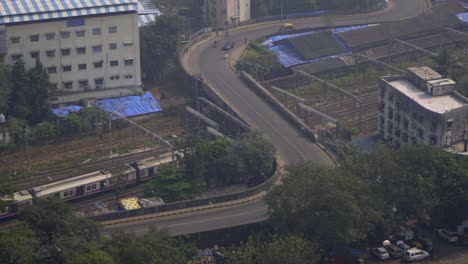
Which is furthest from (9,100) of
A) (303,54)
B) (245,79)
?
(303,54)

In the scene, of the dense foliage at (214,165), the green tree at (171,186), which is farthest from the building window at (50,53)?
the green tree at (171,186)

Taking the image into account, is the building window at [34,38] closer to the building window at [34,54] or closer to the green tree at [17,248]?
the building window at [34,54]

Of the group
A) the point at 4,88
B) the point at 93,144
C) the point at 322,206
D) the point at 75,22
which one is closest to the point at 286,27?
the point at 75,22

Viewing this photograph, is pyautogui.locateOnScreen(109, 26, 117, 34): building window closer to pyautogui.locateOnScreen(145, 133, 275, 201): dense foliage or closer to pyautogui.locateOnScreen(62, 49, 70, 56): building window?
pyautogui.locateOnScreen(62, 49, 70, 56): building window

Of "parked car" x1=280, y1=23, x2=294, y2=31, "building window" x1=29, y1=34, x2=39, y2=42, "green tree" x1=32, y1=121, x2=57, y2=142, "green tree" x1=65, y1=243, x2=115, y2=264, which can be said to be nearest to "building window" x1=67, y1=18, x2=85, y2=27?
"building window" x1=29, y1=34, x2=39, y2=42

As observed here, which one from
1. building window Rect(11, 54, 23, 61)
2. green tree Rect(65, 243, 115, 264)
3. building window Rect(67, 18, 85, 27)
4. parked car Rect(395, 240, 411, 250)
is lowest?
parked car Rect(395, 240, 411, 250)

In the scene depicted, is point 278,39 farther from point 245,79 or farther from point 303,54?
point 245,79

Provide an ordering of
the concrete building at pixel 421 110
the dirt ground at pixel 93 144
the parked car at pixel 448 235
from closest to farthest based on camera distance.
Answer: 1. the parked car at pixel 448 235
2. the concrete building at pixel 421 110
3. the dirt ground at pixel 93 144
